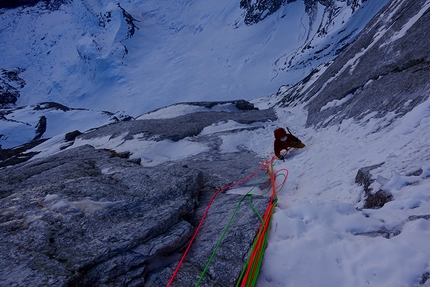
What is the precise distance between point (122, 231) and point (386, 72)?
7.84m

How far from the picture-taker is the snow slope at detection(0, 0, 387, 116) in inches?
1332

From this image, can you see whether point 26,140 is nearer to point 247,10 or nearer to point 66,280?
point 66,280

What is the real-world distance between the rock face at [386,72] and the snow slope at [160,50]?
2185 cm

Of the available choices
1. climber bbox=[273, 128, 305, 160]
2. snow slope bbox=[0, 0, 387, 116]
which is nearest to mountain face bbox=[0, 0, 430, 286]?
climber bbox=[273, 128, 305, 160]

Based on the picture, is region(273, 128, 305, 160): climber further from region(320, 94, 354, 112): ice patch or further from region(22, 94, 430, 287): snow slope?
region(320, 94, 354, 112): ice patch

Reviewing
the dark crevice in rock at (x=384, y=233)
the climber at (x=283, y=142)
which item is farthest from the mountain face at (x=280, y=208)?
the climber at (x=283, y=142)

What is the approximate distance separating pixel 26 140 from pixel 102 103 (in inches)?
537

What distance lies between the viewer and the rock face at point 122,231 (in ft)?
9.45

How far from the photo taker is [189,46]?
43562 mm

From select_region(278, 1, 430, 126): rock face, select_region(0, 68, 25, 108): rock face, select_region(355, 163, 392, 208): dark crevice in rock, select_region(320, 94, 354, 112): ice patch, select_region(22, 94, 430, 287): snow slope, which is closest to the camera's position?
select_region(22, 94, 430, 287): snow slope

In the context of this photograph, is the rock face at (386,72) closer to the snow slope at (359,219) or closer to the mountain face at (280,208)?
the mountain face at (280,208)

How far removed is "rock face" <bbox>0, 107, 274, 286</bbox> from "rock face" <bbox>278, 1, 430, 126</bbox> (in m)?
4.15

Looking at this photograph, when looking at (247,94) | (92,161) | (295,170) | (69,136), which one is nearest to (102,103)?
(247,94)

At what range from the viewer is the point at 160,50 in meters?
44.9
